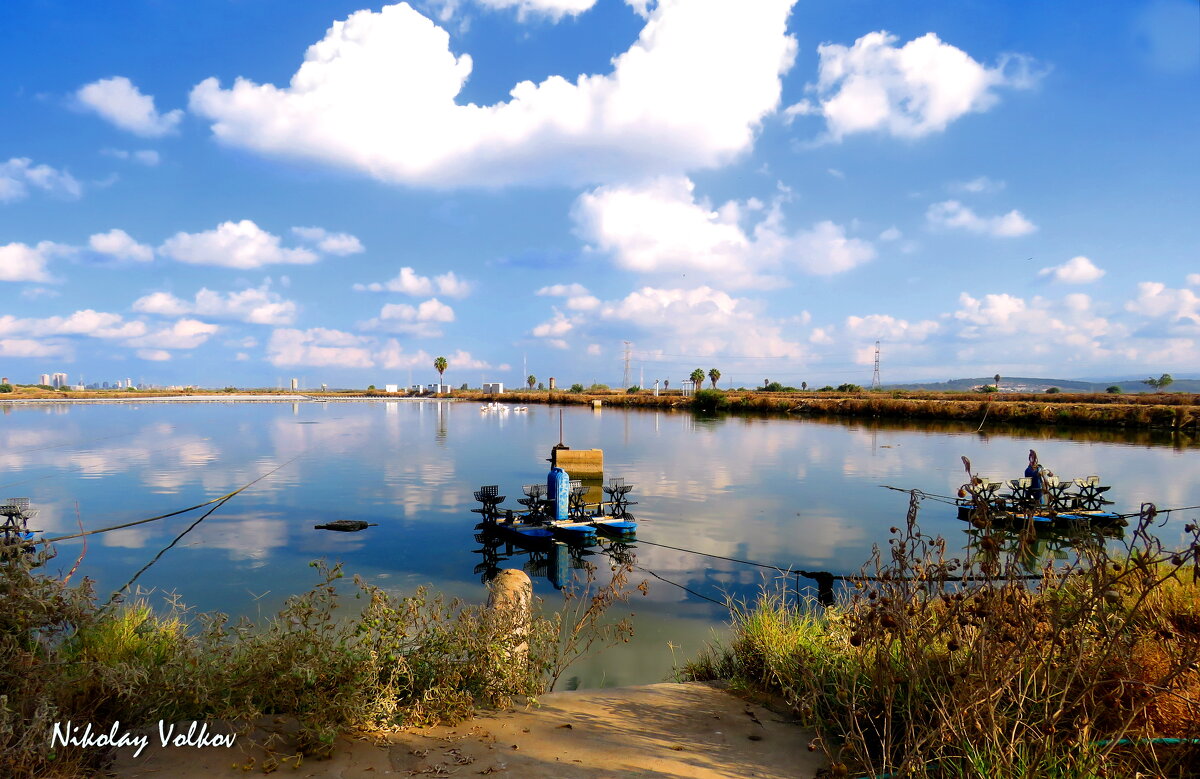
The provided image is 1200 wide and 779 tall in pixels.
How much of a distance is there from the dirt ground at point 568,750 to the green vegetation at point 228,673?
6.3 inches

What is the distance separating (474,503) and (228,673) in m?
16.0

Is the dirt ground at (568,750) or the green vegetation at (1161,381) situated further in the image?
the green vegetation at (1161,381)

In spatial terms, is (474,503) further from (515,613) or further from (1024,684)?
(1024,684)

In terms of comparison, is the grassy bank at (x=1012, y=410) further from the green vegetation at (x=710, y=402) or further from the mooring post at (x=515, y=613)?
the mooring post at (x=515, y=613)

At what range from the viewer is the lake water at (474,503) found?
11.7 metres

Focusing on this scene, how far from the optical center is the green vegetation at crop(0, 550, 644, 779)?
3381 mm

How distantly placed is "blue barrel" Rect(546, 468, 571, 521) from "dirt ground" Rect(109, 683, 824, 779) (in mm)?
11245

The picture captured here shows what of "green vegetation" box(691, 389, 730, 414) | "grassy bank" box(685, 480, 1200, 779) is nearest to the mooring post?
"grassy bank" box(685, 480, 1200, 779)

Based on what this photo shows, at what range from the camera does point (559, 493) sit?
15984mm

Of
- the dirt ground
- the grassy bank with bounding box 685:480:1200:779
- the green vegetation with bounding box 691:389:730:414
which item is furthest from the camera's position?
the green vegetation with bounding box 691:389:730:414

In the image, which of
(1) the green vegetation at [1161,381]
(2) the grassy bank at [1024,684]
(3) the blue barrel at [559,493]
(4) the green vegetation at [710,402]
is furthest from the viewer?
(1) the green vegetation at [1161,381]

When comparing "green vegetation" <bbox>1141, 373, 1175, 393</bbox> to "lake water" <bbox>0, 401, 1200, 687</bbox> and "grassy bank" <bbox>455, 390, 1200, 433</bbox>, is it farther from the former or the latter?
"lake water" <bbox>0, 401, 1200, 687</bbox>

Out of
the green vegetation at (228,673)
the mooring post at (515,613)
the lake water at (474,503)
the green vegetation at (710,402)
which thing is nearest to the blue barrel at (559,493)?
the lake water at (474,503)

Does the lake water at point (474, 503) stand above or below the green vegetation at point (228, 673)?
below
